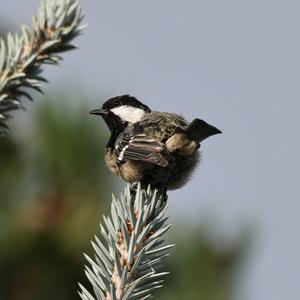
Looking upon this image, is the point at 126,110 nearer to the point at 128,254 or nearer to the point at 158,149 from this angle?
the point at 158,149

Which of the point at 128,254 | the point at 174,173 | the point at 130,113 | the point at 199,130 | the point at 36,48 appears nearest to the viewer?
the point at 128,254

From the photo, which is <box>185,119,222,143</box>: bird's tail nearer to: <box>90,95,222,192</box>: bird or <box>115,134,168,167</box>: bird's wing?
<box>90,95,222,192</box>: bird

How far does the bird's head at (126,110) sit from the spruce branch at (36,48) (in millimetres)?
1235

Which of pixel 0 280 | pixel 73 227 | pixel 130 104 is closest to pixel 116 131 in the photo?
pixel 130 104

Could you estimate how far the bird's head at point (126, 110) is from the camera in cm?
333

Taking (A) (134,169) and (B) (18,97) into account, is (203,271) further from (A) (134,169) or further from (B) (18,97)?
(B) (18,97)

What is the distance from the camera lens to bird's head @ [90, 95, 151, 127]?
3332mm

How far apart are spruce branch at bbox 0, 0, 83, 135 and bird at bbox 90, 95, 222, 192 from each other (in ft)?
2.72

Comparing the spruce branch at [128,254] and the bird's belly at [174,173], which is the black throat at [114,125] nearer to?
the bird's belly at [174,173]

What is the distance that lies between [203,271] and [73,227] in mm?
917

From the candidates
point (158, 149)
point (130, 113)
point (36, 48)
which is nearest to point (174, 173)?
point (158, 149)

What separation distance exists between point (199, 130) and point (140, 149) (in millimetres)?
270

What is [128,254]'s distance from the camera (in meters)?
1.65

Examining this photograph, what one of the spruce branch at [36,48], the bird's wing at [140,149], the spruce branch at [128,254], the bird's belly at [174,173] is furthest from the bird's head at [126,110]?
the spruce branch at [128,254]
